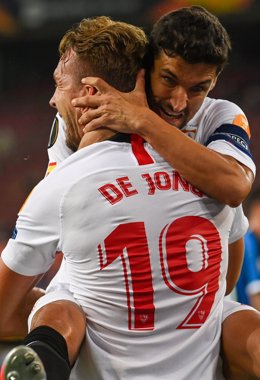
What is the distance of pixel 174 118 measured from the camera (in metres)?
2.61

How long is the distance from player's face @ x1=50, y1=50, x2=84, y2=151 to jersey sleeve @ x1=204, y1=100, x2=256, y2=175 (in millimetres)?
439

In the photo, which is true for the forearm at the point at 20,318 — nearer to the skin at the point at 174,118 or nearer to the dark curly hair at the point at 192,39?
the skin at the point at 174,118

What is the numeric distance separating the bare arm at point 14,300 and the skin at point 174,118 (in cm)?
50

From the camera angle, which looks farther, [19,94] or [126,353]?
[19,94]

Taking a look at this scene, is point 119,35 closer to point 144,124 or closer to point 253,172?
point 144,124

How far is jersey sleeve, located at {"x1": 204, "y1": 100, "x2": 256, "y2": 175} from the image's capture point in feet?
8.21

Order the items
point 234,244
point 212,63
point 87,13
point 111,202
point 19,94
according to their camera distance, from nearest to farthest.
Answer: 1. point 111,202
2. point 212,63
3. point 234,244
4. point 87,13
5. point 19,94

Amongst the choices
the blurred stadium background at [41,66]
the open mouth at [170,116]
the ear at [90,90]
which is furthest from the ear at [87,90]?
the blurred stadium background at [41,66]

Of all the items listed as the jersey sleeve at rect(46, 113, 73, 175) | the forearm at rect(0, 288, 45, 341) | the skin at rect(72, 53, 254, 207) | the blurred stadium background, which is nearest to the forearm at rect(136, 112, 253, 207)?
the skin at rect(72, 53, 254, 207)

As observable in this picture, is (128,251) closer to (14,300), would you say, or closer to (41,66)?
Answer: (14,300)

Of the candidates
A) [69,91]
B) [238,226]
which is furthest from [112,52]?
[238,226]

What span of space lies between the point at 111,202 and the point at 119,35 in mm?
526

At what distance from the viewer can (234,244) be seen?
2859 mm

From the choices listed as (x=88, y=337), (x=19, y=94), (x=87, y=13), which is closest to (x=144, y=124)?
(x=88, y=337)
